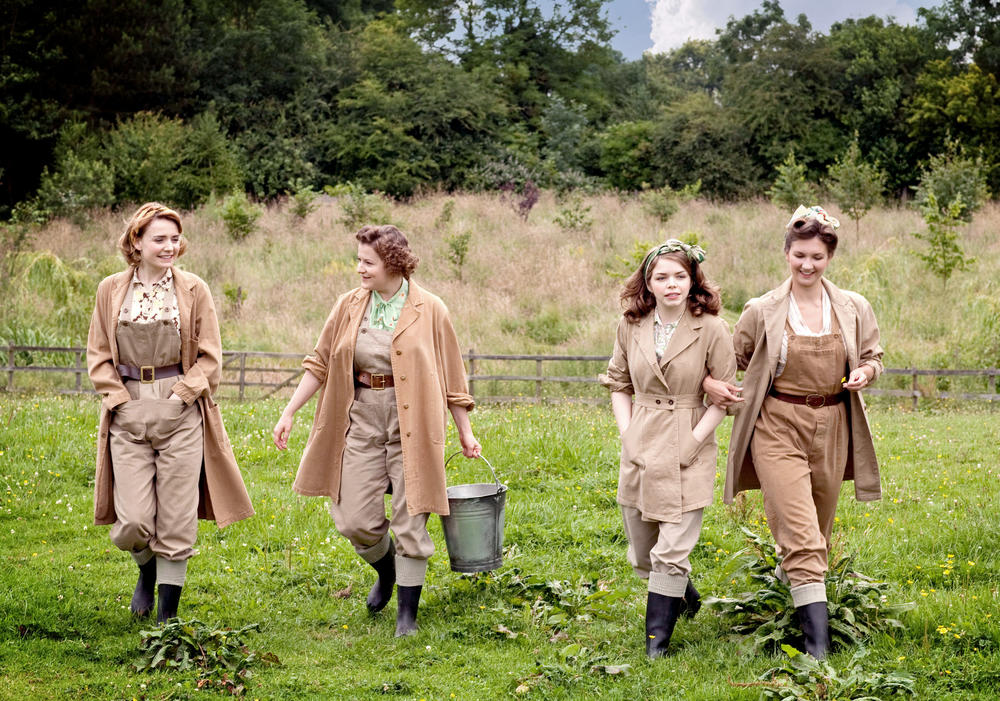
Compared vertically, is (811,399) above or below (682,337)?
below

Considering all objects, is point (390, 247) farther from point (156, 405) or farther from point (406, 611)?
point (406, 611)

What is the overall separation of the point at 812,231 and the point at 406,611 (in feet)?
9.77

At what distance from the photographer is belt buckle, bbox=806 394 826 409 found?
4.99 meters

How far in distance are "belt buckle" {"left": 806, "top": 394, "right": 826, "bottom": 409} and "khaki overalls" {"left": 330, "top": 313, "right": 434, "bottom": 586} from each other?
2172 mm

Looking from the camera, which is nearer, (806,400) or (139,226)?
(806,400)

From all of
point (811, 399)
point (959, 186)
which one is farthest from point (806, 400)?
point (959, 186)

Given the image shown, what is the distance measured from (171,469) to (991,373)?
41.3ft

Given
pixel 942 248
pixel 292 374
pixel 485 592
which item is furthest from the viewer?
pixel 942 248

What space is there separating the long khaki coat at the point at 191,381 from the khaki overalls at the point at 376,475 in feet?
2.16

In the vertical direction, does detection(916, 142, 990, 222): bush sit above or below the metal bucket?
above

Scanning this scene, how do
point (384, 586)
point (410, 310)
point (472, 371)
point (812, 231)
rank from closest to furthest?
point (812, 231) → point (410, 310) → point (384, 586) → point (472, 371)

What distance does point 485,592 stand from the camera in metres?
6.12

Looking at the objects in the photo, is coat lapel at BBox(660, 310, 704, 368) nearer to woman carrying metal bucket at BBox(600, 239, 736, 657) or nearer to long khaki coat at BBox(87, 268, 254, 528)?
woman carrying metal bucket at BBox(600, 239, 736, 657)

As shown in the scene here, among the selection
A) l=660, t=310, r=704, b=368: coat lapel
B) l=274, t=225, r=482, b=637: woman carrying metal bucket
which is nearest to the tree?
l=660, t=310, r=704, b=368: coat lapel
